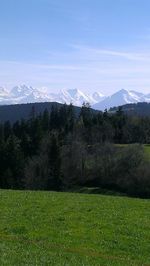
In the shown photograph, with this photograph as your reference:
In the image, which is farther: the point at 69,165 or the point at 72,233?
the point at 69,165

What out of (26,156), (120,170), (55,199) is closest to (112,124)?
(26,156)

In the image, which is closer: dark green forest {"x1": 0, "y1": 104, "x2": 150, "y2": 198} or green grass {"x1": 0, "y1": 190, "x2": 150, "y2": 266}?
green grass {"x1": 0, "y1": 190, "x2": 150, "y2": 266}

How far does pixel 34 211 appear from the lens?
2838 cm

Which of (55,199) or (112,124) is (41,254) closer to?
(55,199)

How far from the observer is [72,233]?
2262 centimetres

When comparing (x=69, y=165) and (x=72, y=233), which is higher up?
(x=72, y=233)

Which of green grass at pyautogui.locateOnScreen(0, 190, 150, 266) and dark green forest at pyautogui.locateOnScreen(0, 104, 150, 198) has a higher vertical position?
green grass at pyautogui.locateOnScreen(0, 190, 150, 266)

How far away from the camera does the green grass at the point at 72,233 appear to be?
58.0 ft

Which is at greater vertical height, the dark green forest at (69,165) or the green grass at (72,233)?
the green grass at (72,233)

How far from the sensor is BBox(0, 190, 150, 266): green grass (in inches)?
696

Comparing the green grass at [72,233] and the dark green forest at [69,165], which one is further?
the dark green forest at [69,165]

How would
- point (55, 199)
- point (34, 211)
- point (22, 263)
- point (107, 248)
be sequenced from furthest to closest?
1. point (55, 199)
2. point (34, 211)
3. point (107, 248)
4. point (22, 263)

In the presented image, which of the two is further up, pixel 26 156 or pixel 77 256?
pixel 77 256

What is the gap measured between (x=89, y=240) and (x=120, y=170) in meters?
101
